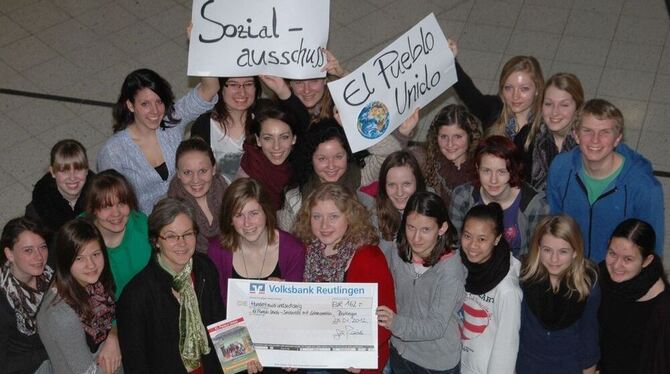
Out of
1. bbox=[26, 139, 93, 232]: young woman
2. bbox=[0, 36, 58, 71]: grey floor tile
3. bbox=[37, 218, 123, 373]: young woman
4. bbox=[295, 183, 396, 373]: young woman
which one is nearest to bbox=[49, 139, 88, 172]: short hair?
bbox=[26, 139, 93, 232]: young woman

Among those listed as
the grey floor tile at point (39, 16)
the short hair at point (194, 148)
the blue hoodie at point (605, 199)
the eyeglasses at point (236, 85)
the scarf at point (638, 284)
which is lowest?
the scarf at point (638, 284)

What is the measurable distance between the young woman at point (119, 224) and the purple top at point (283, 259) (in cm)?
37

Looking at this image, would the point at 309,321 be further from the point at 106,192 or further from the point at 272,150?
the point at 106,192

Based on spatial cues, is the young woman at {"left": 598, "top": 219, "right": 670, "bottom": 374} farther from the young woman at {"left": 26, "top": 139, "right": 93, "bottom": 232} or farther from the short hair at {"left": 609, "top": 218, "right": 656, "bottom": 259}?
the young woman at {"left": 26, "top": 139, "right": 93, "bottom": 232}

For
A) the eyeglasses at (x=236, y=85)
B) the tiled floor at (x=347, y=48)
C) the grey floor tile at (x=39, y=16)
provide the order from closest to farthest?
the eyeglasses at (x=236, y=85) < the tiled floor at (x=347, y=48) < the grey floor tile at (x=39, y=16)

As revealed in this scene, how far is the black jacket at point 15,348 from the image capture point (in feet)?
14.7

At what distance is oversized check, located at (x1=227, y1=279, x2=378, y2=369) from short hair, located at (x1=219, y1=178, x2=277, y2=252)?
0.90ft

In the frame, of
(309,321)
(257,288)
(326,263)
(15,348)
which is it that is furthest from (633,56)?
(15,348)

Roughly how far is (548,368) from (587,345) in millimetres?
208

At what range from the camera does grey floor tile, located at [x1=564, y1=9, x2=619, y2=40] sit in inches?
313

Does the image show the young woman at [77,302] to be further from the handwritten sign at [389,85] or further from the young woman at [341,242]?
the handwritten sign at [389,85]

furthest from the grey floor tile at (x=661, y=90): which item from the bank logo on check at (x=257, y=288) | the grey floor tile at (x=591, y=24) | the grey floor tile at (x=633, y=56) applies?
the bank logo on check at (x=257, y=288)

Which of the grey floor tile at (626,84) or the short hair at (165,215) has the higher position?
the grey floor tile at (626,84)

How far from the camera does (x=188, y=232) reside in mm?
4438
